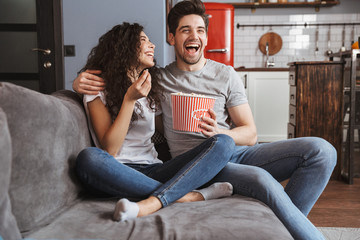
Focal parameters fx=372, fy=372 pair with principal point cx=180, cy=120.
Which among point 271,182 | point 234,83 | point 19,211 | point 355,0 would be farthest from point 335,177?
point 355,0

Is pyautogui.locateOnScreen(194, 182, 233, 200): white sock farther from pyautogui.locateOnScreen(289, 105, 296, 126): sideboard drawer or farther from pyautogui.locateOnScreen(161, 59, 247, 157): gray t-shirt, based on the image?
pyautogui.locateOnScreen(289, 105, 296, 126): sideboard drawer

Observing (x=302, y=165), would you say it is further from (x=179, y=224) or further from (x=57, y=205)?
(x=57, y=205)

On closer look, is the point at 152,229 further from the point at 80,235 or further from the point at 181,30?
the point at 181,30

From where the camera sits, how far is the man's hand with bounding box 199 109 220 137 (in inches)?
55.4

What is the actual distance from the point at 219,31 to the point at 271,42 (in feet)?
3.48

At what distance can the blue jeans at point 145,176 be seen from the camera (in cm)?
124

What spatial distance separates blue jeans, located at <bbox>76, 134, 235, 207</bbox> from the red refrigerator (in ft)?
11.3

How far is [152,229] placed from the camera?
1.01 m

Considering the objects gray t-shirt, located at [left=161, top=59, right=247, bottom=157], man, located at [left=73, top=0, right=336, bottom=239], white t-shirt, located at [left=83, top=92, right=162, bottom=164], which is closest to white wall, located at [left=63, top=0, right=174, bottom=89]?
man, located at [left=73, top=0, right=336, bottom=239]

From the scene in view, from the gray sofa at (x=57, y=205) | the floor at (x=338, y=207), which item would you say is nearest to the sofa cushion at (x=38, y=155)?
the gray sofa at (x=57, y=205)

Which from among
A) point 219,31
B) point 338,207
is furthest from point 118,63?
point 219,31

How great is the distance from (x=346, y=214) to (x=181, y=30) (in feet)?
4.97

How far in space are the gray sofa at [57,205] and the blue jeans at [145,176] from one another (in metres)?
0.05

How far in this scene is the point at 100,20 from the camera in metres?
2.89
